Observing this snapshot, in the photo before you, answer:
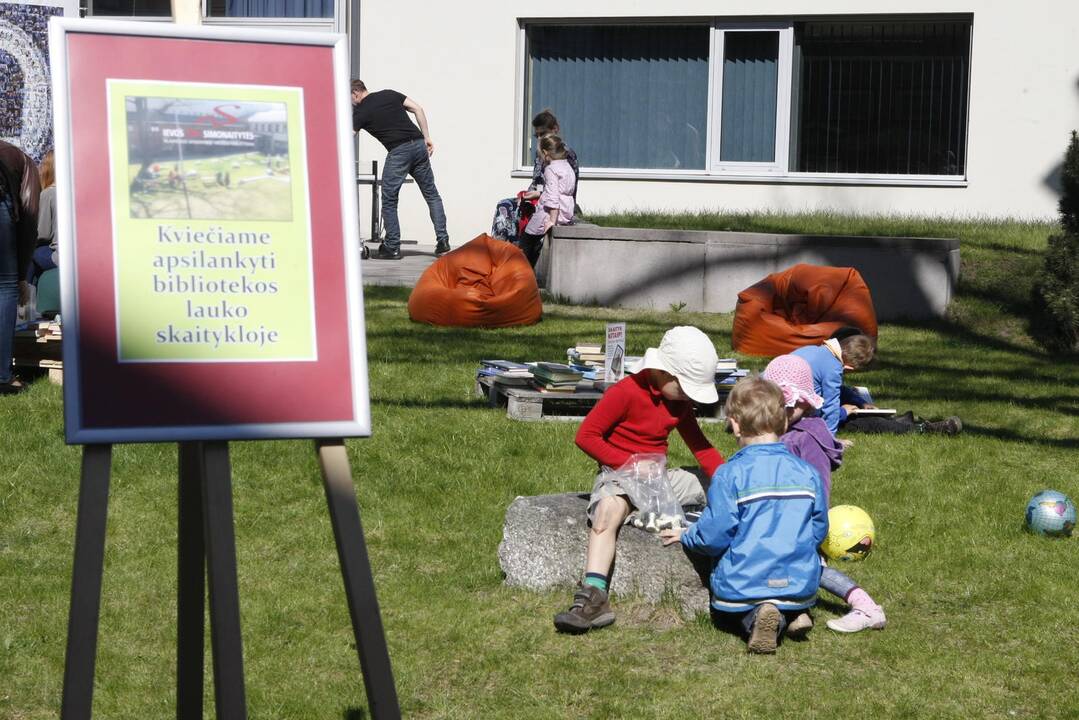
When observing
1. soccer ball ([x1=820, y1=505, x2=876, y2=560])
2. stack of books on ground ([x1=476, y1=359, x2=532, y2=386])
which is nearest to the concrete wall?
stack of books on ground ([x1=476, y1=359, x2=532, y2=386])

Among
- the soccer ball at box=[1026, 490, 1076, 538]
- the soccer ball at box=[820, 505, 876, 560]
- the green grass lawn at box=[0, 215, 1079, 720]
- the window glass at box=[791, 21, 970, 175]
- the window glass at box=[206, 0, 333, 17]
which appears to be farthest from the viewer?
the window glass at box=[206, 0, 333, 17]

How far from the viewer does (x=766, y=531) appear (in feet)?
17.8

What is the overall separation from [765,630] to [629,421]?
1.13 metres

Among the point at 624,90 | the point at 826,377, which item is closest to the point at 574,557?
the point at 826,377

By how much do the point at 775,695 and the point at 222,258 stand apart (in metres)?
2.45

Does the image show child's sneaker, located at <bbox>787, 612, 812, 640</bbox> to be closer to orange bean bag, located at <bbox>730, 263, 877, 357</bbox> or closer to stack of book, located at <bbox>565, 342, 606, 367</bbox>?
stack of book, located at <bbox>565, 342, 606, 367</bbox>

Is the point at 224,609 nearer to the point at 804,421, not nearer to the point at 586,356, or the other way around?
the point at 804,421

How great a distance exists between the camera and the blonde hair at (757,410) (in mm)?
5566

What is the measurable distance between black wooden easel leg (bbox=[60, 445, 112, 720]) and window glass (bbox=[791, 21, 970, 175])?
51.5 ft

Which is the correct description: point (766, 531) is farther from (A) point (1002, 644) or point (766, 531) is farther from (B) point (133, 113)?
(B) point (133, 113)

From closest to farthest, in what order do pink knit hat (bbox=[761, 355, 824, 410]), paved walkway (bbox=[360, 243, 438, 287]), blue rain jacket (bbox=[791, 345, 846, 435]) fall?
1. pink knit hat (bbox=[761, 355, 824, 410])
2. blue rain jacket (bbox=[791, 345, 846, 435])
3. paved walkway (bbox=[360, 243, 438, 287])

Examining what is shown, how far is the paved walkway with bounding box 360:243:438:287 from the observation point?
47.5ft

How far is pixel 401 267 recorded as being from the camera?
15.7 meters

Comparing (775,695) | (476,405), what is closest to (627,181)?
(476,405)
